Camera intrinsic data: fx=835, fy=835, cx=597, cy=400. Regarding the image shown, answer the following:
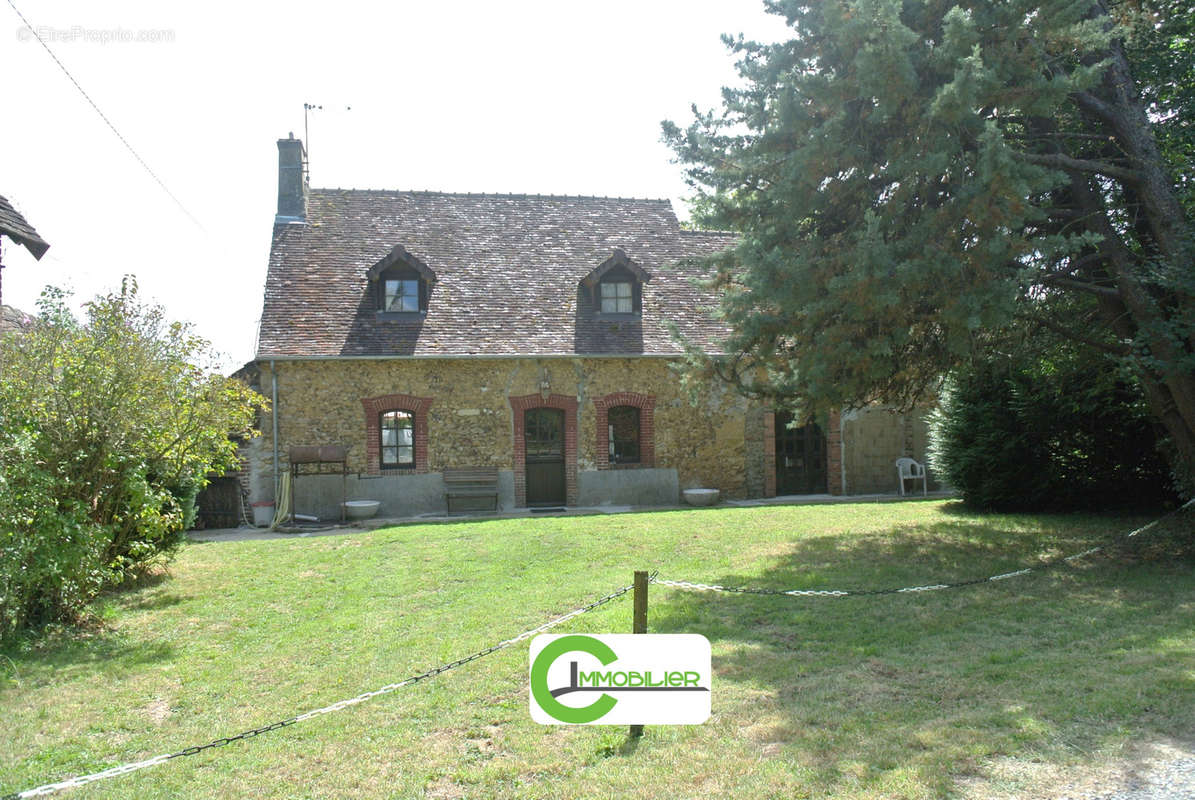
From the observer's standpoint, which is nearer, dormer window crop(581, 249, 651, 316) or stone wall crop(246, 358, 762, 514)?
stone wall crop(246, 358, 762, 514)

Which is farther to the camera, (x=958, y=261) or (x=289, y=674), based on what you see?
(x=958, y=261)

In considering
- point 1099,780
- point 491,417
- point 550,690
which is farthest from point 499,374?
point 1099,780

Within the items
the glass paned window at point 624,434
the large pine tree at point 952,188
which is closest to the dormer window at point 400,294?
the glass paned window at point 624,434

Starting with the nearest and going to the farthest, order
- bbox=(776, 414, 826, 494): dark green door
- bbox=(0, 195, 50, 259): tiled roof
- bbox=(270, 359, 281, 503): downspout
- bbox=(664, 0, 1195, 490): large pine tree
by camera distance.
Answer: bbox=(664, 0, 1195, 490): large pine tree, bbox=(0, 195, 50, 259): tiled roof, bbox=(270, 359, 281, 503): downspout, bbox=(776, 414, 826, 494): dark green door

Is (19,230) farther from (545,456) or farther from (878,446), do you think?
(878,446)

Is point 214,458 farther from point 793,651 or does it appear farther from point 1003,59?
point 1003,59

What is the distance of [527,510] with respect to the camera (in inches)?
697

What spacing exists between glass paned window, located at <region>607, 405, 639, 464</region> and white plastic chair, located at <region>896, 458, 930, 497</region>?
20.5 feet

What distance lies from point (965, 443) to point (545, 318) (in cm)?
905

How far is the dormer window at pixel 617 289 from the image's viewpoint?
1922cm

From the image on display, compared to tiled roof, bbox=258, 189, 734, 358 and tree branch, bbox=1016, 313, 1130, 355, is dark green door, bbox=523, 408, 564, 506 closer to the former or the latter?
tiled roof, bbox=258, 189, 734, 358

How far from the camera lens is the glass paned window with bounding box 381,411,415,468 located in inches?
694

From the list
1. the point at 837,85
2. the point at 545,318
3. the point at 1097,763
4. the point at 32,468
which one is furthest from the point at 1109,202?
the point at 32,468

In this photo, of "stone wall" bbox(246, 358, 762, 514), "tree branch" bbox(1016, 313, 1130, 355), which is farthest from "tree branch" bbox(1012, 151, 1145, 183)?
"stone wall" bbox(246, 358, 762, 514)
